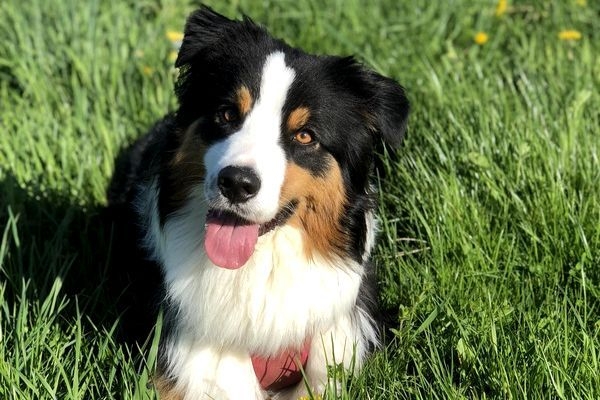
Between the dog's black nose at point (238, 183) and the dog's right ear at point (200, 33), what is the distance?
665 mm

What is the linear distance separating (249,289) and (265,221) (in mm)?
342

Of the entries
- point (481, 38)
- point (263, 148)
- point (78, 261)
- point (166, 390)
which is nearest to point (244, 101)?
point (263, 148)

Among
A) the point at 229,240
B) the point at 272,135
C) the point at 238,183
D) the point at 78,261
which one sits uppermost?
the point at 272,135

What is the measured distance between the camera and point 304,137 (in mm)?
3186

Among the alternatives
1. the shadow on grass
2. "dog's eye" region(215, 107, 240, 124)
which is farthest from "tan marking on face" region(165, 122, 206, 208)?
the shadow on grass

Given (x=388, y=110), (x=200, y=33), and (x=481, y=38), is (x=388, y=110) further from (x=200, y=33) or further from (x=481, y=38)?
(x=481, y=38)

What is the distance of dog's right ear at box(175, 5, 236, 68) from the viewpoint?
341cm

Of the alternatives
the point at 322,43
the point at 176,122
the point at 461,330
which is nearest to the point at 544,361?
the point at 461,330

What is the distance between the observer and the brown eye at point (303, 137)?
3.16 meters

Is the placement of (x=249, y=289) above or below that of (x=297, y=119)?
below

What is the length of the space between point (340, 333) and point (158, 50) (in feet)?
9.15

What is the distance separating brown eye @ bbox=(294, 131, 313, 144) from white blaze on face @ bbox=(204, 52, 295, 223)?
9 centimetres

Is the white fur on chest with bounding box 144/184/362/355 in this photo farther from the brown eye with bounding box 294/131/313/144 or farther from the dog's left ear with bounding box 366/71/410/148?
the dog's left ear with bounding box 366/71/410/148

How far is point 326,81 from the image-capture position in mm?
3303
